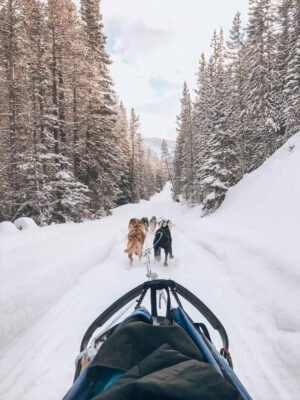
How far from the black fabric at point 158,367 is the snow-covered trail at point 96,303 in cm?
202

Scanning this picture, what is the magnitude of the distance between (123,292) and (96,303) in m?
0.91

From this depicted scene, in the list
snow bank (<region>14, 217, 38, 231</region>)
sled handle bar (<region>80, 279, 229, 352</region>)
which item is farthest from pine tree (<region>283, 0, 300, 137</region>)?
sled handle bar (<region>80, 279, 229, 352</region>)

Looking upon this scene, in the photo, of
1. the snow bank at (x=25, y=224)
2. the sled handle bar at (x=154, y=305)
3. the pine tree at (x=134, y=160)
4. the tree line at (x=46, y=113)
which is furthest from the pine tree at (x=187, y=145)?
the sled handle bar at (x=154, y=305)

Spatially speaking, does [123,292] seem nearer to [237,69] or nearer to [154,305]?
[154,305]

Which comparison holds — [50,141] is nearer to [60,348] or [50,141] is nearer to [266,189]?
[266,189]

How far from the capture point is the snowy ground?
11.9 ft

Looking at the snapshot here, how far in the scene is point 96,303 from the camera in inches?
235

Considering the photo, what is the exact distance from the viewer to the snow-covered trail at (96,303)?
139 inches

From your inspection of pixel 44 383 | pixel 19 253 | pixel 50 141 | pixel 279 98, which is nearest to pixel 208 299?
pixel 44 383

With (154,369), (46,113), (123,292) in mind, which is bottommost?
(123,292)

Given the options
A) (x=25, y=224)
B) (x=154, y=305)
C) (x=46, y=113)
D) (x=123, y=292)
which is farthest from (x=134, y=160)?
(x=154, y=305)

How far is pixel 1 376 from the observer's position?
3.68 metres

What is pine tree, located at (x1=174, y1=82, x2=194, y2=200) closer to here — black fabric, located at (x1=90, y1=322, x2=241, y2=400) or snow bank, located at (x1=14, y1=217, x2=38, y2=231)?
snow bank, located at (x1=14, y1=217, x2=38, y2=231)

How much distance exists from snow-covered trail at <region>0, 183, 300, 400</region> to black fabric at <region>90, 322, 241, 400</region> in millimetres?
2018
